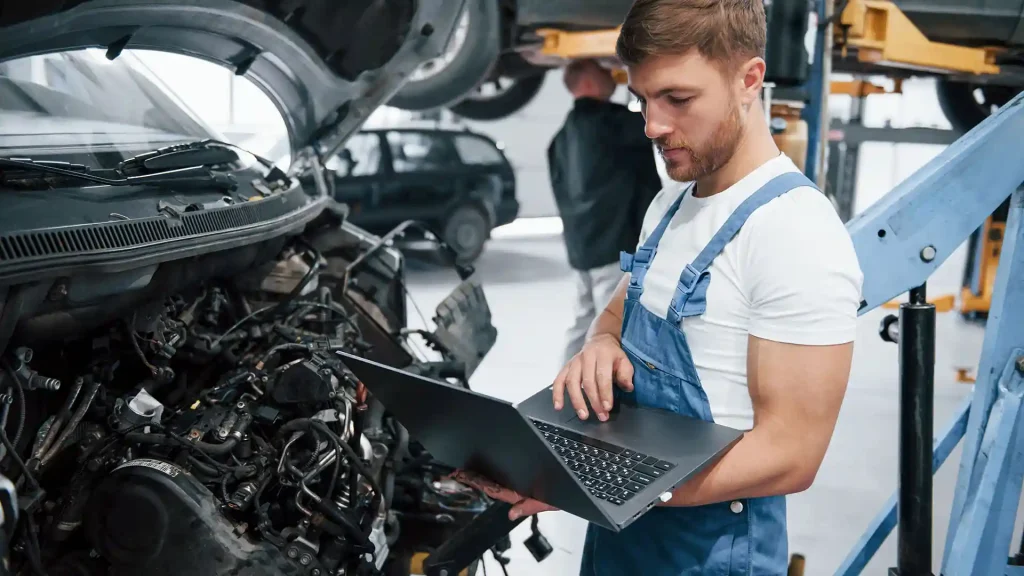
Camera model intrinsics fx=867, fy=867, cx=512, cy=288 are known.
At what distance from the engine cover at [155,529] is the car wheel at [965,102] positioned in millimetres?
6066

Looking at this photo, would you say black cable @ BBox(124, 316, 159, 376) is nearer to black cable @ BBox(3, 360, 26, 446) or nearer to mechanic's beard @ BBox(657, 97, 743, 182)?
black cable @ BBox(3, 360, 26, 446)

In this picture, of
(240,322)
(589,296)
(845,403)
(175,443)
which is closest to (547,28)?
(589,296)

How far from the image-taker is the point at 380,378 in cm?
141

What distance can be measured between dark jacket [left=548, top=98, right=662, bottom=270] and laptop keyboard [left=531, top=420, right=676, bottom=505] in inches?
102

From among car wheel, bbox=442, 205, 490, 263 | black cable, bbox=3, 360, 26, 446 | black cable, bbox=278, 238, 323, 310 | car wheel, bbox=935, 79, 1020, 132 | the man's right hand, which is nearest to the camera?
the man's right hand

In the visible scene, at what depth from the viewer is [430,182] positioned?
7125mm

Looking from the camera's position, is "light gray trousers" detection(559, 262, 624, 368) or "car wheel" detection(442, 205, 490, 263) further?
"car wheel" detection(442, 205, 490, 263)

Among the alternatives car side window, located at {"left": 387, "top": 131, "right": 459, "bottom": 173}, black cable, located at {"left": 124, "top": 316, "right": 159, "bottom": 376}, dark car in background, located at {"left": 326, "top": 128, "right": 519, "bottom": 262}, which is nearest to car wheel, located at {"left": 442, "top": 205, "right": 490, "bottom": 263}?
dark car in background, located at {"left": 326, "top": 128, "right": 519, "bottom": 262}

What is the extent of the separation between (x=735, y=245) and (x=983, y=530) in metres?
1.18

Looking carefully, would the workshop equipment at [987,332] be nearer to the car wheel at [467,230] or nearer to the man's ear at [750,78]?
the man's ear at [750,78]

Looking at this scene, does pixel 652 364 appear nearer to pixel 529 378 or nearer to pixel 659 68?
pixel 659 68

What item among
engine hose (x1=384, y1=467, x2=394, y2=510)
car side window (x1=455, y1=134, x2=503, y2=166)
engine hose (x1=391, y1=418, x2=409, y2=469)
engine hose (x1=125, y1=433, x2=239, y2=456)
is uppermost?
engine hose (x1=125, y1=433, x2=239, y2=456)

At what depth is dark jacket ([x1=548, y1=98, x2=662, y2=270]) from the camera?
391cm

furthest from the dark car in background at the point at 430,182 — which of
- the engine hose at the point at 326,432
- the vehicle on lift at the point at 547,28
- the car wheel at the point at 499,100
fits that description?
the engine hose at the point at 326,432
